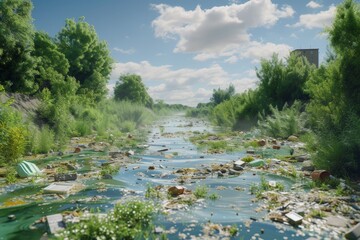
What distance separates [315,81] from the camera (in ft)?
60.0

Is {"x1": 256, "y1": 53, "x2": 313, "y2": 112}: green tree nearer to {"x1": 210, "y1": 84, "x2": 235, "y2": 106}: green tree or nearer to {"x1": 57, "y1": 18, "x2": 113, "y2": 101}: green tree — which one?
{"x1": 57, "y1": 18, "x2": 113, "y2": 101}: green tree

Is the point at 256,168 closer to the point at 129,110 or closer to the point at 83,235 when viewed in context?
the point at 83,235

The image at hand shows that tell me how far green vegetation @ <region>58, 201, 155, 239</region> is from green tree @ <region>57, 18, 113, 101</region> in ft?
102

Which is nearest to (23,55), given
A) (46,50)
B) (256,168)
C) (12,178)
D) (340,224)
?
(46,50)

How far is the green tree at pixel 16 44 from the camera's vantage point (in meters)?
19.7

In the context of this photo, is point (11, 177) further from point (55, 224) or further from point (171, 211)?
point (171, 211)

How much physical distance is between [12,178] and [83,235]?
5.94 metres

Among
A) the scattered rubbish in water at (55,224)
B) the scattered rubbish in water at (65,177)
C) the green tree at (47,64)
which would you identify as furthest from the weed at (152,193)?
the green tree at (47,64)

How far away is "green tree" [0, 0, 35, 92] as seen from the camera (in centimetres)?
1973

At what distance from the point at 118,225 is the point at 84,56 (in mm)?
35330

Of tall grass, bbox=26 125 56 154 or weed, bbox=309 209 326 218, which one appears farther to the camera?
tall grass, bbox=26 125 56 154

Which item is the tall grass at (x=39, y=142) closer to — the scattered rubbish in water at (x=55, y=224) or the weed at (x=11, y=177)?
the weed at (x=11, y=177)

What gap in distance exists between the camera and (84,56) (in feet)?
124

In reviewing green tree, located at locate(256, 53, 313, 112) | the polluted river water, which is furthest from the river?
green tree, located at locate(256, 53, 313, 112)
